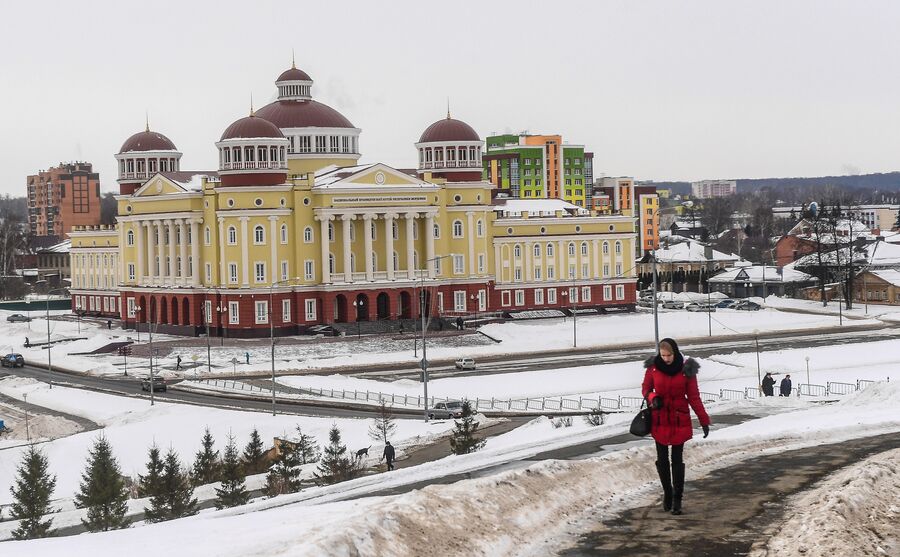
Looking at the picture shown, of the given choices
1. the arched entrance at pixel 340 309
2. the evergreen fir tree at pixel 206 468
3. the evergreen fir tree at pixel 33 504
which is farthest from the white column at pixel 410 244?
the evergreen fir tree at pixel 33 504

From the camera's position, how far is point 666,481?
18.7 metres

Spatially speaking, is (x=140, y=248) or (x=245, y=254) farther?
(x=140, y=248)

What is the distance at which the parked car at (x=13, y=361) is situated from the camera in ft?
311

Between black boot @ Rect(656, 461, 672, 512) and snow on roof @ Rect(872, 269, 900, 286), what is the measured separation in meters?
112

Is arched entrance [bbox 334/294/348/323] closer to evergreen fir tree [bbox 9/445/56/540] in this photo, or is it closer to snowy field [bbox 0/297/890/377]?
snowy field [bbox 0/297/890/377]

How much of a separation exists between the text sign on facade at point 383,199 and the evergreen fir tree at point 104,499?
6388cm

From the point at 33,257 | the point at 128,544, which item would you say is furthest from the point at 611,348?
the point at 33,257

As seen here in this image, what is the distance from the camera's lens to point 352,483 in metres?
26.4

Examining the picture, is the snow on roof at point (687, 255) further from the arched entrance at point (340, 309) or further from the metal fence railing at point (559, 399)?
the metal fence railing at point (559, 399)

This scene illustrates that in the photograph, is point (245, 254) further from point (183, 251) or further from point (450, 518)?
point (450, 518)

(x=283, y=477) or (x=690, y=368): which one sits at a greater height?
(x=690, y=368)

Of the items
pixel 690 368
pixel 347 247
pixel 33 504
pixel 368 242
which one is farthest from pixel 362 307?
pixel 690 368

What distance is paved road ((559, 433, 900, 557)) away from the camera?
16.9 meters

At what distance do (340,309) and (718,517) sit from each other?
86837 mm
